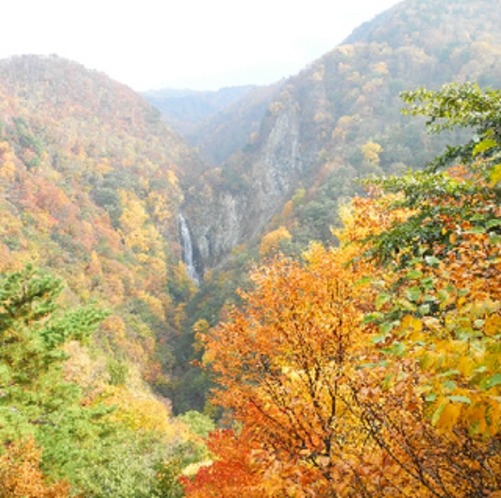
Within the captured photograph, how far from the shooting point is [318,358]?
912cm

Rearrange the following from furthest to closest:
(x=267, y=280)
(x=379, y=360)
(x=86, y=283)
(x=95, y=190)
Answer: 1. (x=95, y=190)
2. (x=86, y=283)
3. (x=267, y=280)
4. (x=379, y=360)

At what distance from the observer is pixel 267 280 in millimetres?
9867

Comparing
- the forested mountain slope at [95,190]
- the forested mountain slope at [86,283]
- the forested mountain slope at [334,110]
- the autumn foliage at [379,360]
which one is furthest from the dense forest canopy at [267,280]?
the forested mountain slope at [334,110]

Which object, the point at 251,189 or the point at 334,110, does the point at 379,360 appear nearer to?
the point at 251,189

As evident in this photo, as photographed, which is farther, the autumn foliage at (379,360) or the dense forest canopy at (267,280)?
the dense forest canopy at (267,280)

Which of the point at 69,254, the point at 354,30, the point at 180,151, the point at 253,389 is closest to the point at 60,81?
the point at 180,151

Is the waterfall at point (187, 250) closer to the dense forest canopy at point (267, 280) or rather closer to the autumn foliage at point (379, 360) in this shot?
the dense forest canopy at point (267, 280)

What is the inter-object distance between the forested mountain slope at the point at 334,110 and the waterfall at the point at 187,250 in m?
2.65

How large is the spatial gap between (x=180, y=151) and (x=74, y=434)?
11671cm

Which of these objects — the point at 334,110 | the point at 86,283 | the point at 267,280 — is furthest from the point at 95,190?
the point at 267,280

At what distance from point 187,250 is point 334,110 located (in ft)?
176

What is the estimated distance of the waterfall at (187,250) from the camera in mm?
91544

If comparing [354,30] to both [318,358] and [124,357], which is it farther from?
[318,358]

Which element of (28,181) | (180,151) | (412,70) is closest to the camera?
(28,181)
